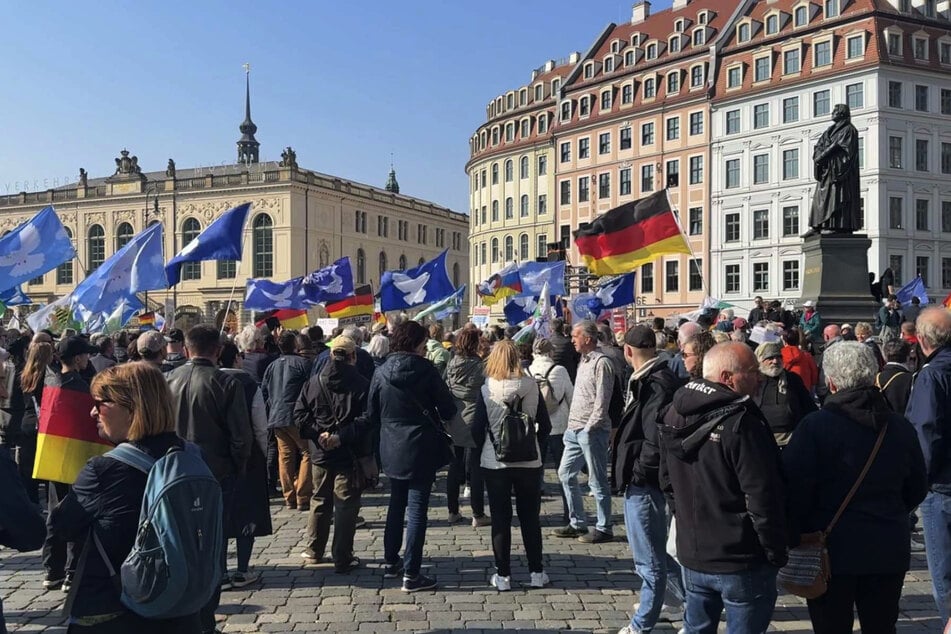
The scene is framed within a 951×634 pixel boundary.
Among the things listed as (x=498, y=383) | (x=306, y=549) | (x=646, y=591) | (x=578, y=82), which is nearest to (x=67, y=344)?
(x=306, y=549)

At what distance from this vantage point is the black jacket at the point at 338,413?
7.14 meters

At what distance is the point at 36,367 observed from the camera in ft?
25.7

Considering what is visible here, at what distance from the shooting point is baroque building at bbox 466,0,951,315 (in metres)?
48.2

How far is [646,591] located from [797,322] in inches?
522

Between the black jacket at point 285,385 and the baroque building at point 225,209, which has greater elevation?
the baroque building at point 225,209

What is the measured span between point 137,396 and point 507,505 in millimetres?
3757

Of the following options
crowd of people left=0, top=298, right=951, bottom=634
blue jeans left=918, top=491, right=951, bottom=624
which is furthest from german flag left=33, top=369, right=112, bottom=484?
blue jeans left=918, top=491, right=951, bottom=624

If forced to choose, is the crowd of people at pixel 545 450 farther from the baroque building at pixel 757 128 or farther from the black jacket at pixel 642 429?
the baroque building at pixel 757 128

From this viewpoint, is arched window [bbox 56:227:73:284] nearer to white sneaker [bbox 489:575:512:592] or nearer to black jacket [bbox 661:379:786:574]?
white sneaker [bbox 489:575:512:592]

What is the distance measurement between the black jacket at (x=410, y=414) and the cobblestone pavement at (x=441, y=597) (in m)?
1.01

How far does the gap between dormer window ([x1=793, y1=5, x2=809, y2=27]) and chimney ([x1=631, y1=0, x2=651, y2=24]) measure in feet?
49.8

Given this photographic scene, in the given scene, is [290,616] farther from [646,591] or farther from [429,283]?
[429,283]

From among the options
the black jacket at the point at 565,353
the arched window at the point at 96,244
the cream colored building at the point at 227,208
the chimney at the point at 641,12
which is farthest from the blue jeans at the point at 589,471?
the arched window at the point at 96,244

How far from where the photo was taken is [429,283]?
66.1ft
